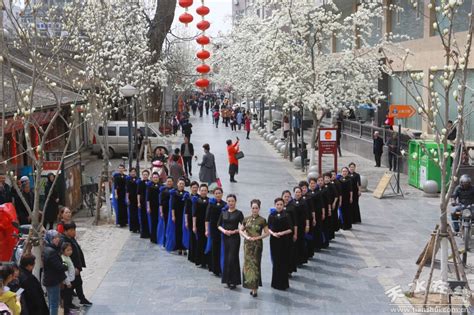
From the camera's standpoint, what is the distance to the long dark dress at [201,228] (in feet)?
46.7

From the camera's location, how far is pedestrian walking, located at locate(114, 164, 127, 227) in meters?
18.1

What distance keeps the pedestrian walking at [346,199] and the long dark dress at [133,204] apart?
4.97 metres

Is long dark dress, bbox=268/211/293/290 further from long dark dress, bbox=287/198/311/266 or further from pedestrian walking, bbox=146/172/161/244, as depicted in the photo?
pedestrian walking, bbox=146/172/161/244

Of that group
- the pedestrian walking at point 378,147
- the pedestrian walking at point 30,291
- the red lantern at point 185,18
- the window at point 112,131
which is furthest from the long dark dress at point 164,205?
the window at point 112,131

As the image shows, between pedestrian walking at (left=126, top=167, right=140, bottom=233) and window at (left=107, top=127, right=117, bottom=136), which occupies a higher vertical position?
window at (left=107, top=127, right=117, bottom=136)

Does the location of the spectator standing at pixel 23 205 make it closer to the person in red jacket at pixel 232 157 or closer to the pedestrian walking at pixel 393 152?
the person in red jacket at pixel 232 157

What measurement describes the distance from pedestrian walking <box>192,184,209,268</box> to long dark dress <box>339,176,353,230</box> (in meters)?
4.32

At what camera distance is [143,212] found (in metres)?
17.3

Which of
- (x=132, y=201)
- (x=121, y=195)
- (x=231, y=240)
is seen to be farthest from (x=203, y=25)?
(x=231, y=240)

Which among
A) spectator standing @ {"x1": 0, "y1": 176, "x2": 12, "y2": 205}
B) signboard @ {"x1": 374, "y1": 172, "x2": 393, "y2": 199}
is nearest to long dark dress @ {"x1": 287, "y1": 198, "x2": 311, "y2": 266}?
spectator standing @ {"x1": 0, "y1": 176, "x2": 12, "y2": 205}

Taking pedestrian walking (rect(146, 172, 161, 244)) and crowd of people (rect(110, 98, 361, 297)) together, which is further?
pedestrian walking (rect(146, 172, 161, 244))

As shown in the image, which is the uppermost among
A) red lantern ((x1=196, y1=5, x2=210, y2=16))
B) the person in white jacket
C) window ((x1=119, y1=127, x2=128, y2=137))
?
red lantern ((x1=196, y1=5, x2=210, y2=16))

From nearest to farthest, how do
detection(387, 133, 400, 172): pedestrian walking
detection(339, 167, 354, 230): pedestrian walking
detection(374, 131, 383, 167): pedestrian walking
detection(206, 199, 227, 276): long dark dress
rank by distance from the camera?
detection(206, 199, 227, 276): long dark dress → detection(339, 167, 354, 230): pedestrian walking → detection(387, 133, 400, 172): pedestrian walking → detection(374, 131, 383, 167): pedestrian walking

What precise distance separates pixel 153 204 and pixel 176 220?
4.38 ft
